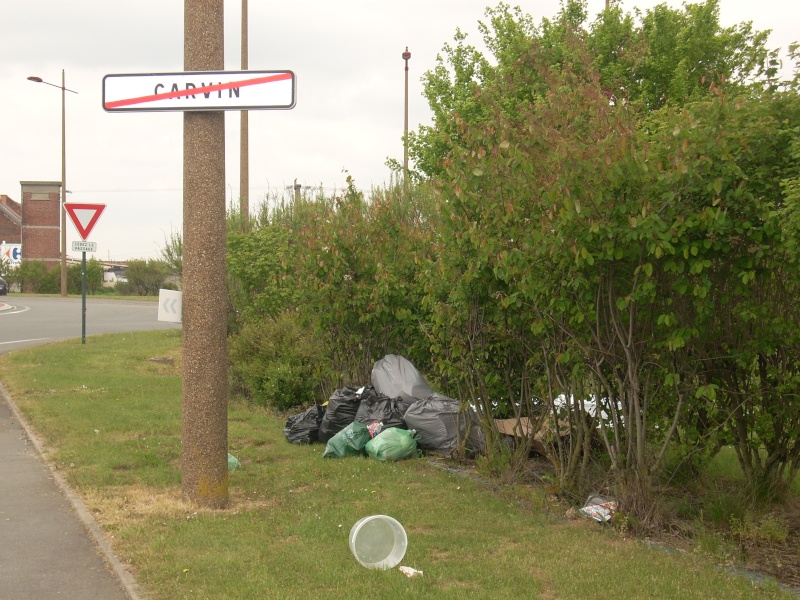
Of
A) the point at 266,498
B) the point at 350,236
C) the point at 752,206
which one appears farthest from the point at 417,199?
the point at 752,206

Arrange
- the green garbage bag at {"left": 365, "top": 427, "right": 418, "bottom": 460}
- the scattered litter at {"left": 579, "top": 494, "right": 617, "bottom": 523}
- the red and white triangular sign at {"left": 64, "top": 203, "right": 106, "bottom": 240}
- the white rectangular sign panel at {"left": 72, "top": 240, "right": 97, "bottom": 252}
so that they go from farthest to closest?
1. the white rectangular sign panel at {"left": 72, "top": 240, "right": 97, "bottom": 252}
2. the red and white triangular sign at {"left": 64, "top": 203, "right": 106, "bottom": 240}
3. the green garbage bag at {"left": 365, "top": 427, "right": 418, "bottom": 460}
4. the scattered litter at {"left": 579, "top": 494, "right": 617, "bottom": 523}

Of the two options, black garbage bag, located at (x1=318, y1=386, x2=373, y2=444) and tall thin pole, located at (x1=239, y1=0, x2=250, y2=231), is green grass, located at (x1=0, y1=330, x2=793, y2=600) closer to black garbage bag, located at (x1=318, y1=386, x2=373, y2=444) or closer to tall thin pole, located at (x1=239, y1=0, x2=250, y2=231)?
black garbage bag, located at (x1=318, y1=386, x2=373, y2=444)

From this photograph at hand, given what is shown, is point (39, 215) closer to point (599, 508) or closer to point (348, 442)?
point (348, 442)

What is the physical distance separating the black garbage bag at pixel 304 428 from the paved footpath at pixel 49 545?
2.44m

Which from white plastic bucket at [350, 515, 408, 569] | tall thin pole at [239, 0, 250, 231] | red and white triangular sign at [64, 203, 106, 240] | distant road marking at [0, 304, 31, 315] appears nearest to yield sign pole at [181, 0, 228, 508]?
white plastic bucket at [350, 515, 408, 569]

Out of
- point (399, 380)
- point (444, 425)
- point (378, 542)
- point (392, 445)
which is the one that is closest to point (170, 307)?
point (399, 380)

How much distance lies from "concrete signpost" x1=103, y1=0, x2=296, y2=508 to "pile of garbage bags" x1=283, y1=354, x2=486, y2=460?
229 cm

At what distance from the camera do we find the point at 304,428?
32.2ft

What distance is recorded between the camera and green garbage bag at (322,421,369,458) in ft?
29.6

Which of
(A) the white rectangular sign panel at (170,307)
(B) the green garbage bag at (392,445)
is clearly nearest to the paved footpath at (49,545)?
(A) the white rectangular sign panel at (170,307)

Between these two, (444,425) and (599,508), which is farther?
(444,425)

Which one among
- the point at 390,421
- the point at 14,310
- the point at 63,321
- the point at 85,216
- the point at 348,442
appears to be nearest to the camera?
the point at 348,442

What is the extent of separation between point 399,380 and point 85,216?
11253 millimetres

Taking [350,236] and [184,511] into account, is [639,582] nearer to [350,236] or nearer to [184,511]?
[184,511]
